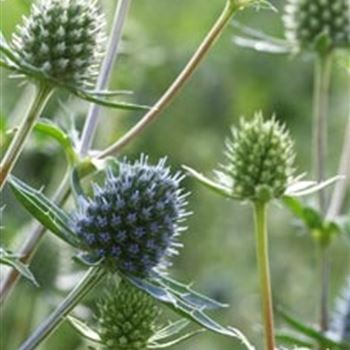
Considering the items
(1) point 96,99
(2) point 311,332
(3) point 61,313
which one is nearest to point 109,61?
(1) point 96,99

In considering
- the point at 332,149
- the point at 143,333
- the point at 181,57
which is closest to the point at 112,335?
the point at 143,333

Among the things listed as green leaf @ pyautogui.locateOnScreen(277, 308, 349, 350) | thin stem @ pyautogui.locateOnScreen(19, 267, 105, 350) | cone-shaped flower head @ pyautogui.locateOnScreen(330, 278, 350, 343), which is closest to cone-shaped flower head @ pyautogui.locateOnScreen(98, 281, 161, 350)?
thin stem @ pyautogui.locateOnScreen(19, 267, 105, 350)

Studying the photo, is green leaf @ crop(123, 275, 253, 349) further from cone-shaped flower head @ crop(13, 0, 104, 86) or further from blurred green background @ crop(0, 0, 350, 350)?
blurred green background @ crop(0, 0, 350, 350)

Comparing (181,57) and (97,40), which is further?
(181,57)

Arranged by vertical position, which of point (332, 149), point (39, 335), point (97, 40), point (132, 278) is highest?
point (332, 149)

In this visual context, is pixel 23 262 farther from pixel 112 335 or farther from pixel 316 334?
pixel 316 334

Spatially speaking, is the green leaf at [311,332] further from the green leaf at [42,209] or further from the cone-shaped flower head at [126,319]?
the green leaf at [42,209]

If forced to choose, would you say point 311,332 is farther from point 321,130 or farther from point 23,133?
point 23,133
